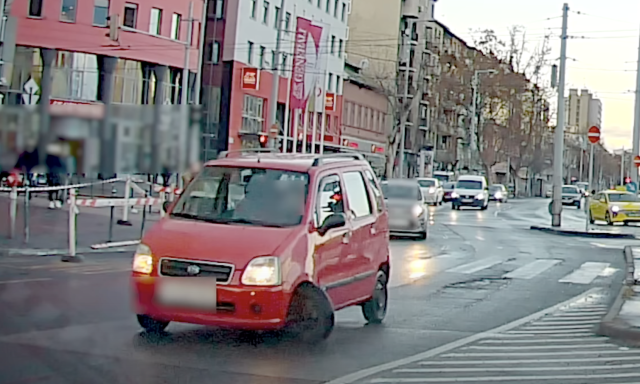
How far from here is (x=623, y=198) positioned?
41500 millimetres

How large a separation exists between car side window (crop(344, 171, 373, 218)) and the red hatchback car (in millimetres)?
13

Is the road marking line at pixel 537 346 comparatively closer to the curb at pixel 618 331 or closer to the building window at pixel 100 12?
the curb at pixel 618 331

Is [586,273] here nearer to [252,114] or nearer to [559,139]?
[559,139]

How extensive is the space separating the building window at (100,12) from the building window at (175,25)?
272 centimetres

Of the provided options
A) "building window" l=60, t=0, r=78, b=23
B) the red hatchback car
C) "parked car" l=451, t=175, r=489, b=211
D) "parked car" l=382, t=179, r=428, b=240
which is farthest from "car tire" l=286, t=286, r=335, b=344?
"parked car" l=451, t=175, r=489, b=211

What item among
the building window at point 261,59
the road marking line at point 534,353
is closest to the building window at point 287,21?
the building window at point 261,59

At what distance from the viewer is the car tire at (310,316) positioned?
9.14 m

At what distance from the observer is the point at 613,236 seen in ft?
101

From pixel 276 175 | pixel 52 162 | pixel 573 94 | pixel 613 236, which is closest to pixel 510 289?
pixel 276 175

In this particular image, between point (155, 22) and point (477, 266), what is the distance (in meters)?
21.7

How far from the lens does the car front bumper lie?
28.3ft

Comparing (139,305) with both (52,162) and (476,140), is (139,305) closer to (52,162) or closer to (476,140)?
(52,162)

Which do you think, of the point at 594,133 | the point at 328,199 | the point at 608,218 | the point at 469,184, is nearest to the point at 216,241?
the point at 328,199

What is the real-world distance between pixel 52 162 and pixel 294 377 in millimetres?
3176
